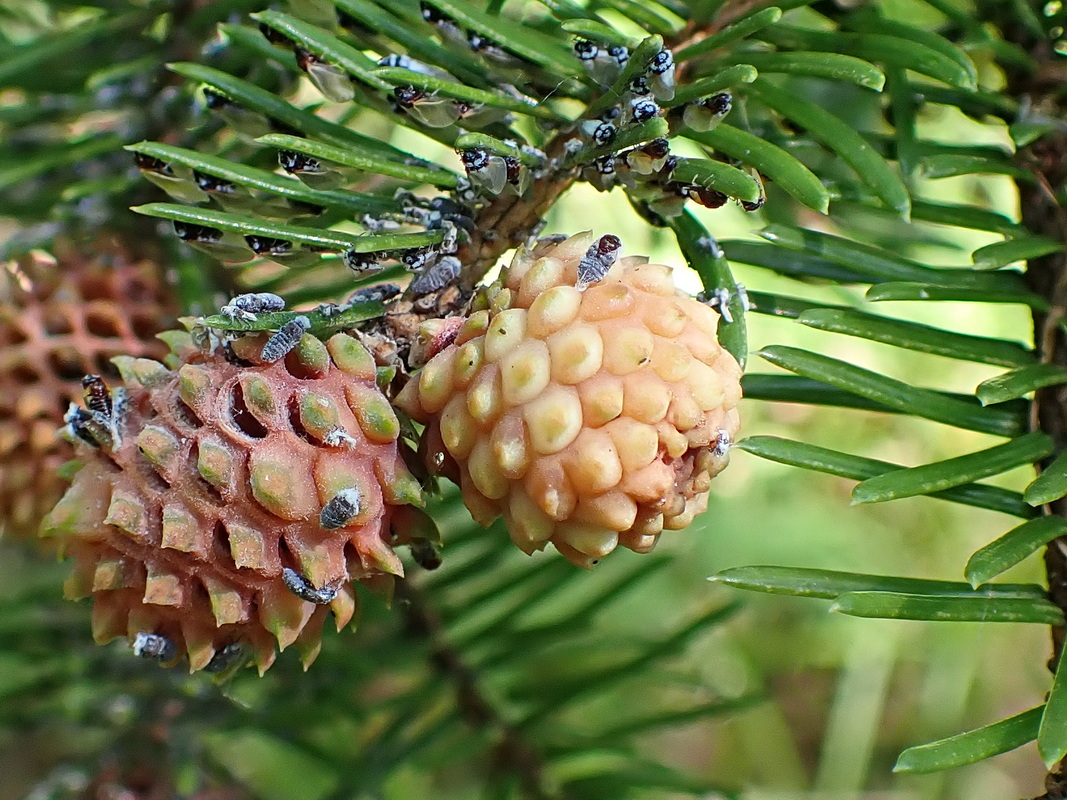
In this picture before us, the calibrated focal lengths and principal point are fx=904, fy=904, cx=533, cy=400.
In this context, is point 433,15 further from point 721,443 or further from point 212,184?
point 721,443

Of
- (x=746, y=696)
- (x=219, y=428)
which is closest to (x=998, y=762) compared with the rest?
(x=746, y=696)

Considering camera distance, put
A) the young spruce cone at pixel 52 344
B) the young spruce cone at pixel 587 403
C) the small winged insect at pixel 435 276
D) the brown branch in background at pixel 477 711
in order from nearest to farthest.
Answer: the young spruce cone at pixel 587 403, the small winged insect at pixel 435 276, the young spruce cone at pixel 52 344, the brown branch in background at pixel 477 711

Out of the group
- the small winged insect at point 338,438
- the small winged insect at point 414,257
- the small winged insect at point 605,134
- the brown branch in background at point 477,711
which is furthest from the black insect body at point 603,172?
the brown branch in background at point 477,711

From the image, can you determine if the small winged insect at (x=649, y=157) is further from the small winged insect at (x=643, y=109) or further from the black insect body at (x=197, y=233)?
the black insect body at (x=197, y=233)

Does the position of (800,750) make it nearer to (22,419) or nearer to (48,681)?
(48,681)

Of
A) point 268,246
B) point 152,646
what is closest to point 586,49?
point 268,246
